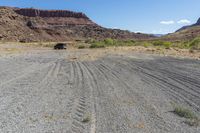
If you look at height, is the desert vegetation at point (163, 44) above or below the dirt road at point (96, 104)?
below

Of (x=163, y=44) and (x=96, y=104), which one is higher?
(x=96, y=104)

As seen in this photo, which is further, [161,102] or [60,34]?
[60,34]

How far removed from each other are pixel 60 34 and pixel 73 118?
13817 cm

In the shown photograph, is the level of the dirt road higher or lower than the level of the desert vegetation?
higher

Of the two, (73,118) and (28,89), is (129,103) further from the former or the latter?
(28,89)

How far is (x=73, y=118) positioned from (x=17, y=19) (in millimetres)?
142422

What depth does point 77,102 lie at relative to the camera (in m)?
10.5

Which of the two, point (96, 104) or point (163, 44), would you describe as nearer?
point (96, 104)

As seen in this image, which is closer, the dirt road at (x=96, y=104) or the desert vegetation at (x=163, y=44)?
the dirt road at (x=96, y=104)

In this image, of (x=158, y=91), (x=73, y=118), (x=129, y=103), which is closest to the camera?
(x=73, y=118)

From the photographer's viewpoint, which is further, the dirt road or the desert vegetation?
the desert vegetation

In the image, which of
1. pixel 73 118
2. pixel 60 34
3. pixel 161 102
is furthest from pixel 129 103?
pixel 60 34

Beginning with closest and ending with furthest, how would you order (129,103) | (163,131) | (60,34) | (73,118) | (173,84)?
(163,131), (73,118), (129,103), (173,84), (60,34)

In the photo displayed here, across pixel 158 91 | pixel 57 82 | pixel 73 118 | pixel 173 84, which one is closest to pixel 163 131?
pixel 73 118
